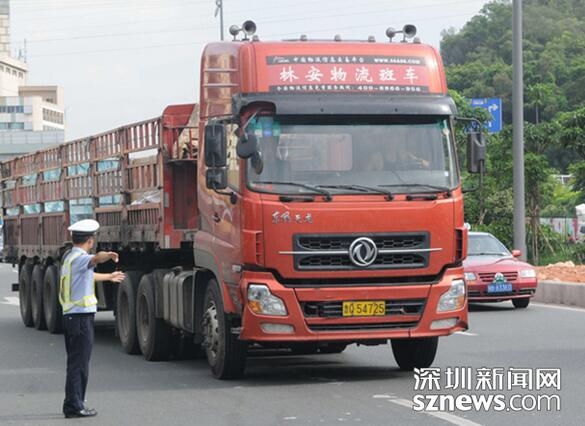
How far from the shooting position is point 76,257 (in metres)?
11.4

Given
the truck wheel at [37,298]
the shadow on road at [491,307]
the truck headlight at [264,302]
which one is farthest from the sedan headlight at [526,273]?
the truck headlight at [264,302]

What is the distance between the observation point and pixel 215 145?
12500mm

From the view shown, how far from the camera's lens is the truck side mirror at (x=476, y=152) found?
13.3 metres

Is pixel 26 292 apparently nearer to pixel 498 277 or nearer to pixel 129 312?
pixel 129 312

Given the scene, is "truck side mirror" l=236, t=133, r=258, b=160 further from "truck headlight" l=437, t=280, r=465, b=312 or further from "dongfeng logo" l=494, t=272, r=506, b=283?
"dongfeng logo" l=494, t=272, r=506, b=283

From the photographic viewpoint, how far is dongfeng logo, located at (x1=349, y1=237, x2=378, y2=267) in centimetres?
1245

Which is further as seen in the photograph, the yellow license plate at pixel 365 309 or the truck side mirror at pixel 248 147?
the yellow license plate at pixel 365 309

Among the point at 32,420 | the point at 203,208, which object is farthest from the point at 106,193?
the point at 32,420

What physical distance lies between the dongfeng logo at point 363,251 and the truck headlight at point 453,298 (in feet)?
2.84

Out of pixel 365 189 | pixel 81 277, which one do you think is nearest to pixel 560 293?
pixel 365 189

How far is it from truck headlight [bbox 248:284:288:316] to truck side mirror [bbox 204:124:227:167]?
1.21m

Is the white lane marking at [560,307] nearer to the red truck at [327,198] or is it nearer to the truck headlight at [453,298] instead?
the red truck at [327,198]

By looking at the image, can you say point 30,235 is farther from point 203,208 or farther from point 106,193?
point 203,208

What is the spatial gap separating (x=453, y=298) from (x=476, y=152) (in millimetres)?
1502
